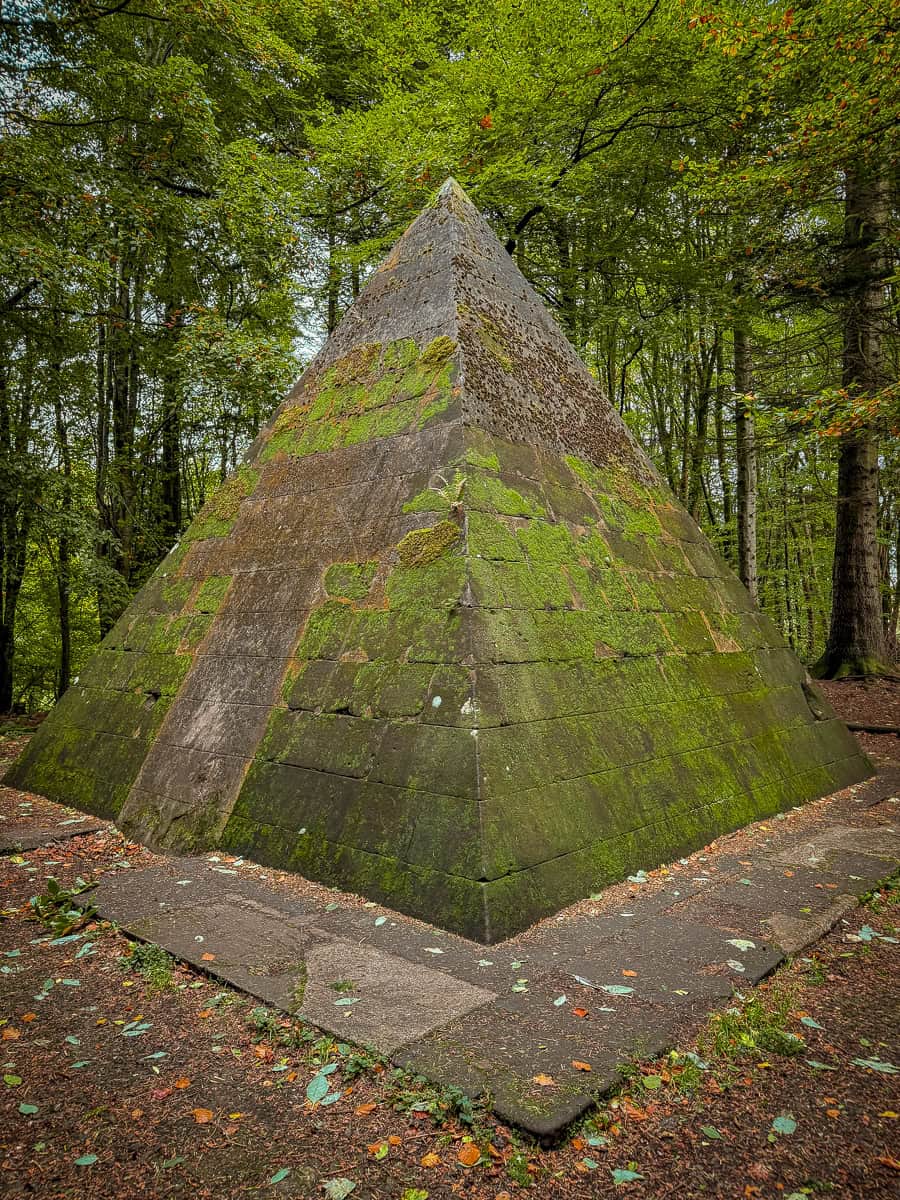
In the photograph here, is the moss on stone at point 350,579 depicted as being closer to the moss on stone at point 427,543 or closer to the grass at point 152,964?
the moss on stone at point 427,543

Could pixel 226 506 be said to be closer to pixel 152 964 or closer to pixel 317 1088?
pixel 152 964

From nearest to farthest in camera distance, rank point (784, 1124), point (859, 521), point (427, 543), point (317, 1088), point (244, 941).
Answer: point (784, 1124)
point (317, 1088)
point (244, 941)
point (427, 543)
point (859, 521)

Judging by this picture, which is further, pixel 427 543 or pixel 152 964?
pixel 427 543

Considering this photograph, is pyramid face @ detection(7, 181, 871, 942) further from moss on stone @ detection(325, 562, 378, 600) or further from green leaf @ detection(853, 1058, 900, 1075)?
green leaf @ detection(853, 1058, 900, 1075)

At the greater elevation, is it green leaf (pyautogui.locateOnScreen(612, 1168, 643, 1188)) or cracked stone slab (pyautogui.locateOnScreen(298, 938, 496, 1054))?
cracked stone slab (pyautogui.locateOnScreen(298, 938, 496, 1054))

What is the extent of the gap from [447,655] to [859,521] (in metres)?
9.47

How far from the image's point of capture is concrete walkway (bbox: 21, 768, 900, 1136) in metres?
2.22

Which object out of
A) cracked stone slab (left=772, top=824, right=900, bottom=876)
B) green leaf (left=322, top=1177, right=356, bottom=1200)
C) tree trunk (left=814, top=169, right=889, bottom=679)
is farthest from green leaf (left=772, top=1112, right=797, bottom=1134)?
tree trunk (left=814, top=169, right=889, bottom=679)

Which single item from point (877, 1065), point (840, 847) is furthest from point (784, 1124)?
point (840, 847)

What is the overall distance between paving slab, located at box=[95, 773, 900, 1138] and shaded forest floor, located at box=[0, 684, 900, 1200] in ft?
0.30

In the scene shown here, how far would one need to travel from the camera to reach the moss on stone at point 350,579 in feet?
14.1

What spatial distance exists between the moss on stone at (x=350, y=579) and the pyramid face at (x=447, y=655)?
0.06 feet

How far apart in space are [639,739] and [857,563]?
8.29 m

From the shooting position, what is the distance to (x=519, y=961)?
2865 millimetres
